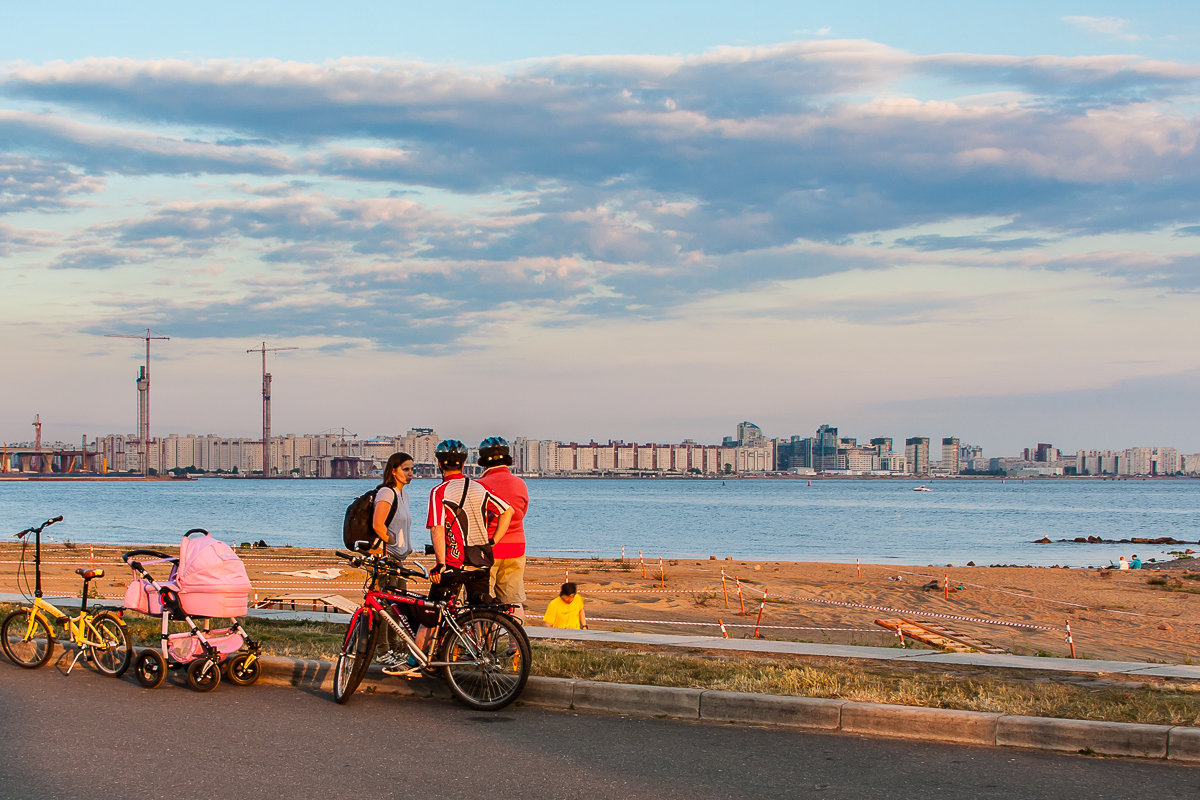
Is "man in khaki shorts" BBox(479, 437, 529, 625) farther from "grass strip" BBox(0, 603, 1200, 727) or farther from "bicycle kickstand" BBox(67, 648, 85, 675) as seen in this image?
"bicycle kickstand" BBox(67, 648, 85, 675)

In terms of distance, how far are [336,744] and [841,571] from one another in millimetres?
34863

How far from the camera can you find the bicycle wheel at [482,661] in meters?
8.23

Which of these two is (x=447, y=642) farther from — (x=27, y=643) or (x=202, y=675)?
(x=27, y=643)

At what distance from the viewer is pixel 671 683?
28.6 feet

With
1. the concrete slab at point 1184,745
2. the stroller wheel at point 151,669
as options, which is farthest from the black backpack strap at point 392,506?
the concrete slab at point 1184,745

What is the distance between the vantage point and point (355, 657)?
27.9 ft

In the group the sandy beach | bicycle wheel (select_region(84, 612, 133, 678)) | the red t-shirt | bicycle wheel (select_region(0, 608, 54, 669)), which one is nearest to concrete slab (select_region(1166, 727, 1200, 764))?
the red t-shirt

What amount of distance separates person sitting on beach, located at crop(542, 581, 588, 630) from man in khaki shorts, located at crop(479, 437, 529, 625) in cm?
433

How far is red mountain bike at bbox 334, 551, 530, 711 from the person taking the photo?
324 inches

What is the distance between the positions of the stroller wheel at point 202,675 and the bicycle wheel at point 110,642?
977 mm

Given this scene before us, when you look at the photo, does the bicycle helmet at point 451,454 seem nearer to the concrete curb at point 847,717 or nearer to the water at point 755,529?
the concrete curb at point 847,717

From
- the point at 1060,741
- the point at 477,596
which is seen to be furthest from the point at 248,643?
the point at 1060,741

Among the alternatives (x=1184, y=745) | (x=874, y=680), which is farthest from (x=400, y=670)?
(x=1184, y=745)

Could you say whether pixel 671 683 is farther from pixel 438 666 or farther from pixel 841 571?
pixel 841 571
